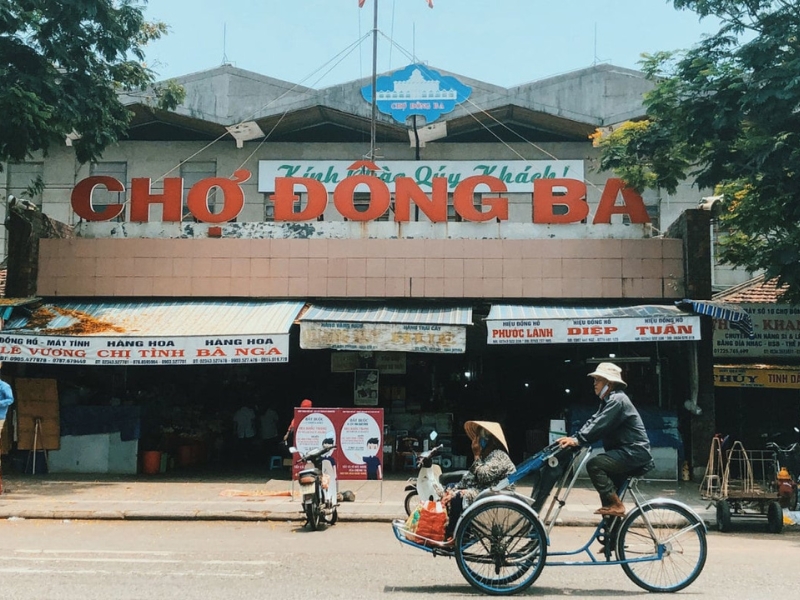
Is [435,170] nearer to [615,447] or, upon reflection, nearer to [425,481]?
[425,481]

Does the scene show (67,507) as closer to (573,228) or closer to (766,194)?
(573,228)

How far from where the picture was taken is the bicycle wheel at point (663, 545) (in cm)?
655

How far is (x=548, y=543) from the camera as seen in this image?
21.4ft

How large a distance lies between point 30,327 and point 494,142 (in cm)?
1420

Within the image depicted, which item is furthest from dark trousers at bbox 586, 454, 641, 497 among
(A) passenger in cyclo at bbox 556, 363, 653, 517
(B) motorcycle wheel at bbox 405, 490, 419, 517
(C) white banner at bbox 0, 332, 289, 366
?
(C) white banner at bbox 0, 332, 289, 366

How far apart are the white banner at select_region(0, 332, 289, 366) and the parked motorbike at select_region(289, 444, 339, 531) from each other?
3866 mm

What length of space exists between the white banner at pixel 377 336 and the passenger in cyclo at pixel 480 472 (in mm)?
7028

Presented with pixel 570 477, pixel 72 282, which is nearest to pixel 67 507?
pixel 72 282

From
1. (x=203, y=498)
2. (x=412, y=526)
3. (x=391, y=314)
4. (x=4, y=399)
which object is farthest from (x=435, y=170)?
(x=412, y=526)

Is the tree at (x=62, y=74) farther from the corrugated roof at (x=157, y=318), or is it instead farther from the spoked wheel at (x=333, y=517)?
the spoked wheel at (x=333, y=517)

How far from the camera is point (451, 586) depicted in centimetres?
684

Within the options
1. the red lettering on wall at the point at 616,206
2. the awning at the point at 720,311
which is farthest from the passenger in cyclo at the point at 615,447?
the red lettering on wall at the point at 616,206

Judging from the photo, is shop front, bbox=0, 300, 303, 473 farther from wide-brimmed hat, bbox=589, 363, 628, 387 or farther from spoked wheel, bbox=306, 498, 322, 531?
wide-brimmed hat, bbox=589, 363, 628, 387

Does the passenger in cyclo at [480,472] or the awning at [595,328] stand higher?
the awning at [595,328]
